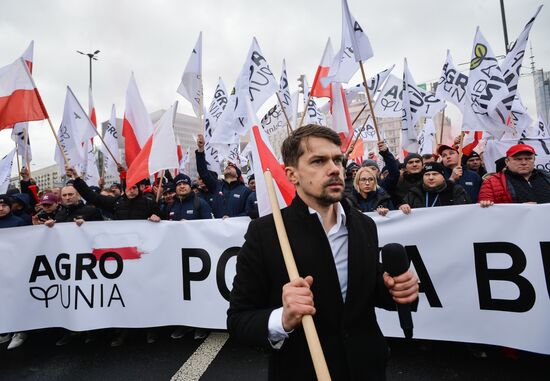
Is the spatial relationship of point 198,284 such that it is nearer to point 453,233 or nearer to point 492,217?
point 453,233

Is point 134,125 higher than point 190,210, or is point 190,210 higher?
point 134,125

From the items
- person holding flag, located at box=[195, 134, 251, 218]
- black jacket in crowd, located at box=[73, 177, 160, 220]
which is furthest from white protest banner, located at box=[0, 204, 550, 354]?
person holding flag, located at box=[195, 134, 251, 218]

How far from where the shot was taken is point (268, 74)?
651 centimetres

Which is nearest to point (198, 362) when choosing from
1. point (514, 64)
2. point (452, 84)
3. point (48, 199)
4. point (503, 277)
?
point (503, 277)

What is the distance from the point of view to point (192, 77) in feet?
21.4

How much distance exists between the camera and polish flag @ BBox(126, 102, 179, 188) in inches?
178

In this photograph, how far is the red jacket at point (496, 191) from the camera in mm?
3725

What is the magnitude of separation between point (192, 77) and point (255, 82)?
3.78ft

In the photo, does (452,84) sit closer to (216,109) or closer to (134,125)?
(216,109)

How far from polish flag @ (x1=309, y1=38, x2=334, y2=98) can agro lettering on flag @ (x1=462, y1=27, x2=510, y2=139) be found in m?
2.35

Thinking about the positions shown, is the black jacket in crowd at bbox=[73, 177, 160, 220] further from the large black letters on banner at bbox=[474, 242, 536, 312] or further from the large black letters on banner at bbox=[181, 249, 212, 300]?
the large black letters on banner at bbox=[474, 242, 536, 312]

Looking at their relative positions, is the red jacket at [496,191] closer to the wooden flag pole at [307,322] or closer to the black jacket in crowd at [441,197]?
the black jacket in crowd at [441,197]

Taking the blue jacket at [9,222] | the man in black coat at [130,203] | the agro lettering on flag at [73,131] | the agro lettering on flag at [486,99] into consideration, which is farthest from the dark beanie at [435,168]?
the agro lettering on flag at [73,131]

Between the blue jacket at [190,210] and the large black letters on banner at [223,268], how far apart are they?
4.94 ft
